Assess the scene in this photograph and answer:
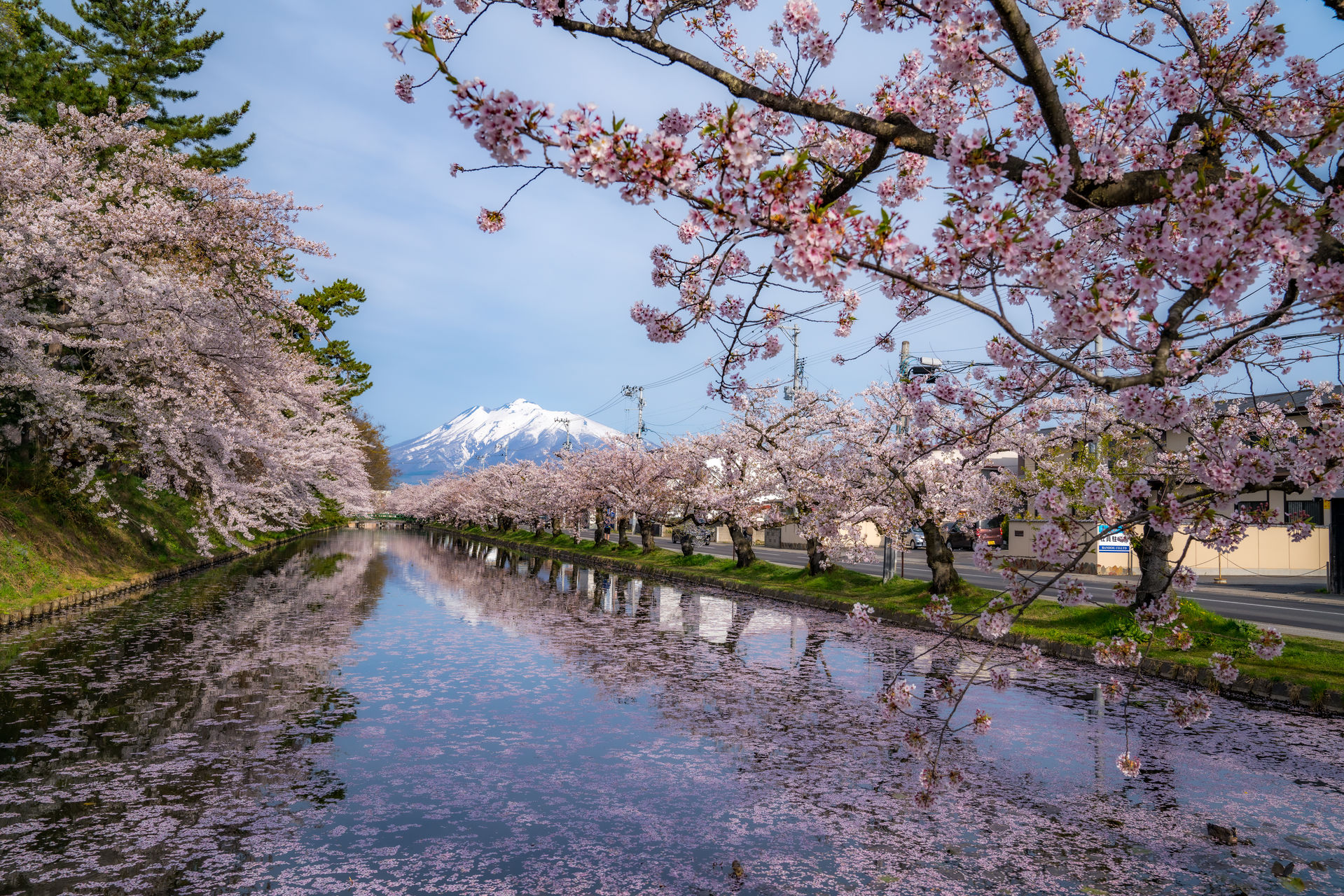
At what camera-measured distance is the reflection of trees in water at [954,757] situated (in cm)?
539

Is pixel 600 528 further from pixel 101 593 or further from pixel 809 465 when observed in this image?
pixel 101 593

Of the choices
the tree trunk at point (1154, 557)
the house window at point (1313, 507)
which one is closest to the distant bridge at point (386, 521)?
the house window at point (1313, 507)

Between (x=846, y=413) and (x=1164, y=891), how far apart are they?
68.9 ft

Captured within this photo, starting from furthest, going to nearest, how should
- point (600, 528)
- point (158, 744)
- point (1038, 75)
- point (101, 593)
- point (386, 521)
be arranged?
1. point (386, 521)
2. point (600, 528)
3. point (101, 593)
4. point (158, 744)
5. point (1038, 75)

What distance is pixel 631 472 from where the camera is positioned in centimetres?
3997

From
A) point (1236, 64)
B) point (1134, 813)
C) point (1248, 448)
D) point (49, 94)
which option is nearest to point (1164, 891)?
point (1134, 813)

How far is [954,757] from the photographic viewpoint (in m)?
7.78

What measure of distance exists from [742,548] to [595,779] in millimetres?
23438

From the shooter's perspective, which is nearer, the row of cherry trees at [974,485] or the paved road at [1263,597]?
the row of cherry trees at [974,485]

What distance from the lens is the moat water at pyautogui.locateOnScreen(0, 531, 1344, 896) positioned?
16.5ft

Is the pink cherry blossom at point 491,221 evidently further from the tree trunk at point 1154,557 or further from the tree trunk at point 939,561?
the tree trunk at point 939,561

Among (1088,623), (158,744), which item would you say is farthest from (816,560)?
(158,744)

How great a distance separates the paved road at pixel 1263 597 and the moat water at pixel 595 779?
Answer: 8382mm

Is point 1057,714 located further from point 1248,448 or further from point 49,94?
point 49,94
